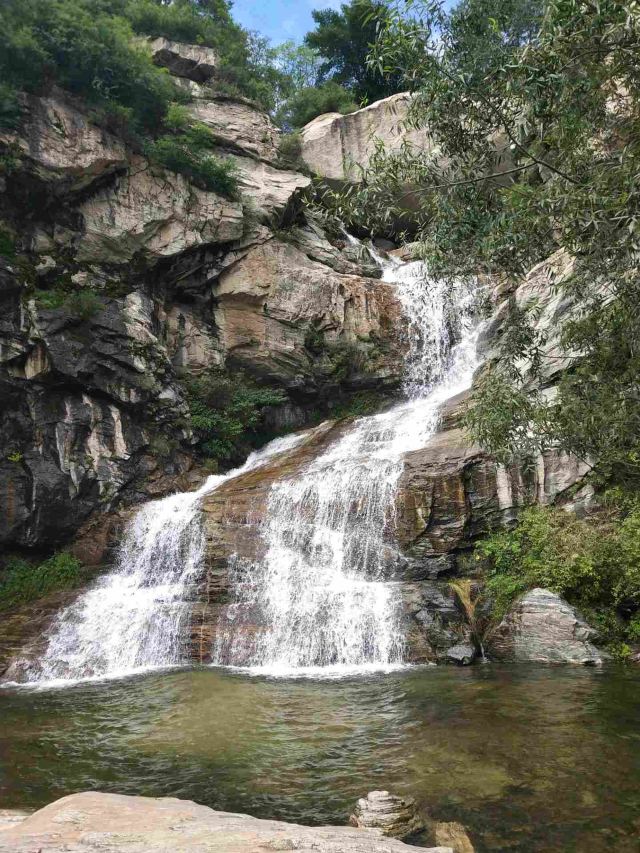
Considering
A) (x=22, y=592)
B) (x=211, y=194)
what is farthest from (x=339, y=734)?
(x=211, y=194)

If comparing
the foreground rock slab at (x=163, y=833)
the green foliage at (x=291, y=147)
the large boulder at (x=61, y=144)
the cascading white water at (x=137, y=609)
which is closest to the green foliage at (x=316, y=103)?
the green foliage at (x=291, y=147)

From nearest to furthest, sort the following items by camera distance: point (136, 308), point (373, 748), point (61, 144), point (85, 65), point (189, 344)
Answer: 1. point (373, 748)
2. point (61, 144)
3. point (85, 65)
4. point (136, 308)
5. point (189, 344)

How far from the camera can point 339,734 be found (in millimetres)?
7508

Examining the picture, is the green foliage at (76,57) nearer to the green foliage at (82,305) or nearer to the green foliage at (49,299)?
the green foliage at (49,299)

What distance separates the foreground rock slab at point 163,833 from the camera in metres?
3.81

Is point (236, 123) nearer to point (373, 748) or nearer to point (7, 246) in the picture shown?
point (7, 246)

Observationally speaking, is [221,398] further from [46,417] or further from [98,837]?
[98,837]

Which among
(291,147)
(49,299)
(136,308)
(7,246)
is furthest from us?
(291,147)

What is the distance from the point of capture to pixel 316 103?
35.0 metres

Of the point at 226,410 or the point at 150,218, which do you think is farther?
the point at 226,410

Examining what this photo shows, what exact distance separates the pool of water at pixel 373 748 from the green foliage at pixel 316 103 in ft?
111

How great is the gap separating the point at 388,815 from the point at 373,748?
2037mm

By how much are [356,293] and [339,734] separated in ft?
62.3

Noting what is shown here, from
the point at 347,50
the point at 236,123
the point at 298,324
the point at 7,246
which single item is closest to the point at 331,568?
the point at 298,324
